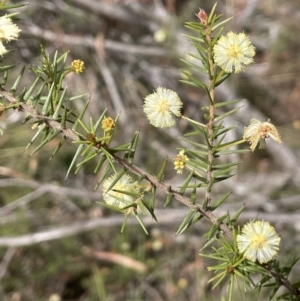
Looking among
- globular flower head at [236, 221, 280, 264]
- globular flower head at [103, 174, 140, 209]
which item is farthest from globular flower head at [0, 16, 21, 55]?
globular flower head at [236, 221, 280, 264]

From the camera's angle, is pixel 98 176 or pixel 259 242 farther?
pixel 98 176

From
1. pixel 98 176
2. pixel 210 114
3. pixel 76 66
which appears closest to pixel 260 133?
pixel 210 114

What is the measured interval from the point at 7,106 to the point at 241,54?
9.5 inches

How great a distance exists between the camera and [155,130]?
79.5 inches

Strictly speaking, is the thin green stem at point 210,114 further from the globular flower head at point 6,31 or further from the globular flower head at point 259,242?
the globular flower head at point 6,31

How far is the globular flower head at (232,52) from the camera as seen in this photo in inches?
17.2

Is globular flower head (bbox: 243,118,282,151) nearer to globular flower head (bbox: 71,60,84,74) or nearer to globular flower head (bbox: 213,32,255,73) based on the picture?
globular flower head (bbox: 213,32,255,73)

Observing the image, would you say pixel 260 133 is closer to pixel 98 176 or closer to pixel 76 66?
pixel 76 66

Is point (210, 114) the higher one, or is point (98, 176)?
point (210, 114)

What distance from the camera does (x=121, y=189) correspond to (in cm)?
48

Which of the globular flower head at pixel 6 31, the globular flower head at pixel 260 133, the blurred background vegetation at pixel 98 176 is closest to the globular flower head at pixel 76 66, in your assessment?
the globular flower head at pixel 6 31

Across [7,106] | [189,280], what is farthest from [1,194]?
[7,106]

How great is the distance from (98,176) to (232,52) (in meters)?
1.52

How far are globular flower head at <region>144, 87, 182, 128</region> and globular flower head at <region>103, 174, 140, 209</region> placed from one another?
0.22 ft
